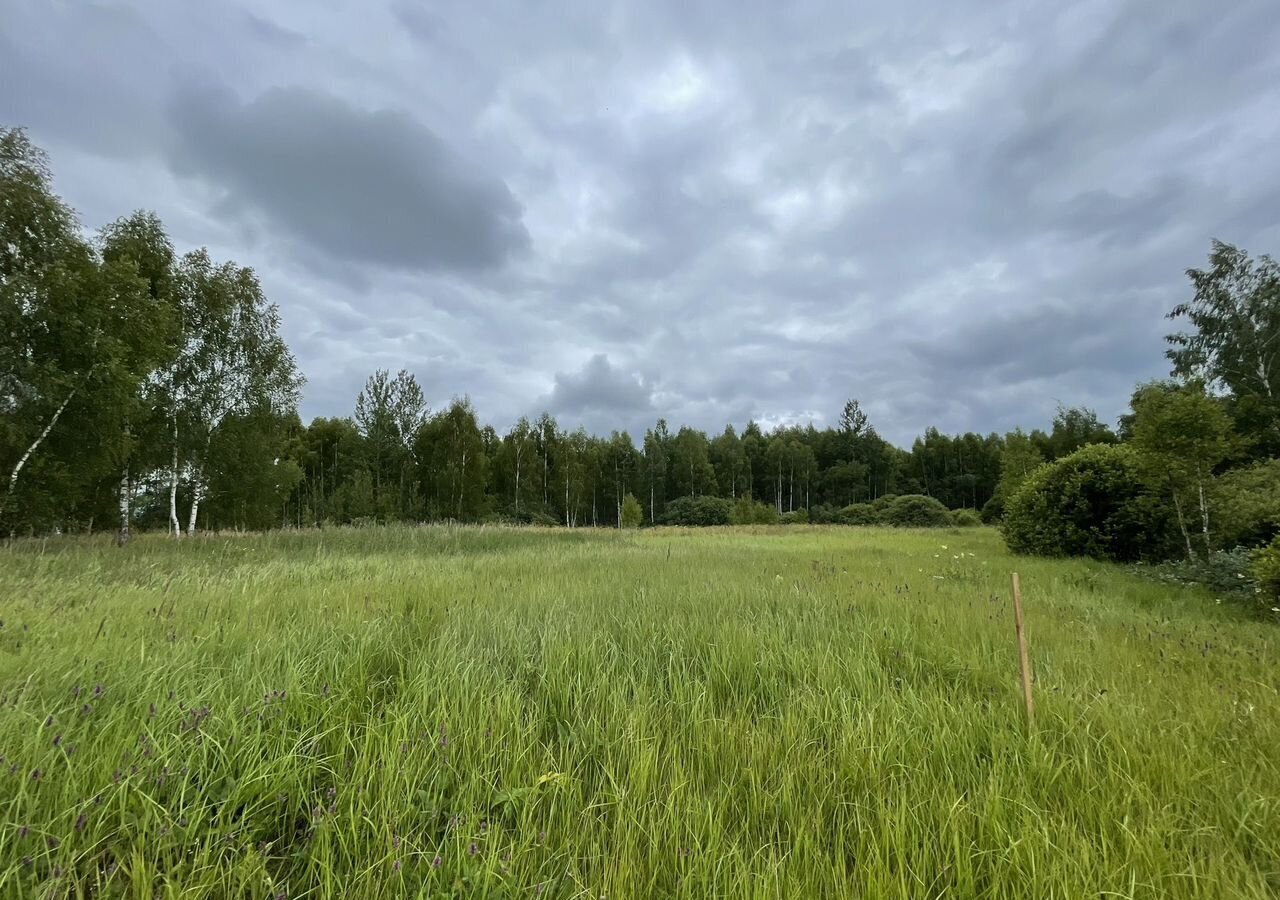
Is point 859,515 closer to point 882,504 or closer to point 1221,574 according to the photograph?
point 882,504

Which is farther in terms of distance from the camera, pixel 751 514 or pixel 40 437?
pixel 751 514

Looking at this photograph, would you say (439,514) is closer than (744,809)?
No

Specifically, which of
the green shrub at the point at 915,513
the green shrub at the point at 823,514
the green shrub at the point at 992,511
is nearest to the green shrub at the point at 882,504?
the green shrub at the point at 915,513

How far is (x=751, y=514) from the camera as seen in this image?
50719 millimetres

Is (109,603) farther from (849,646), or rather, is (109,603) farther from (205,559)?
(849,646)

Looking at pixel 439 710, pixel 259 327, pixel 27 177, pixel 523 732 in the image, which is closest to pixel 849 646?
pixel 523 732

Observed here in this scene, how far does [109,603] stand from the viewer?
4383mm

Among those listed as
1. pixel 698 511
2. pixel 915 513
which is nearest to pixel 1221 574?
pixel 915 513

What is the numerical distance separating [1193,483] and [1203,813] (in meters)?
11.2

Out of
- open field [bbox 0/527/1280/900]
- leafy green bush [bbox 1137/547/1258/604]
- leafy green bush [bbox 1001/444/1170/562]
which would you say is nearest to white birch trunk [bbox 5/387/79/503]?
open field [bbox 0/527/1280/900]

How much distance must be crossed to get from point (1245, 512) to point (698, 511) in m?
46.1

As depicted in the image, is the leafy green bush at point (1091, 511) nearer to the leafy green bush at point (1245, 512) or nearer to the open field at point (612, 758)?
the leafy green bush at point (1245, 512)

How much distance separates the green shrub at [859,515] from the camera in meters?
43.4

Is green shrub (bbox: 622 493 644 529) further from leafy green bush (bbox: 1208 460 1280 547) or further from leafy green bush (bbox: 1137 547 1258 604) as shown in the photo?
leafy green bush (bbox: 1137 547 1258 604)
